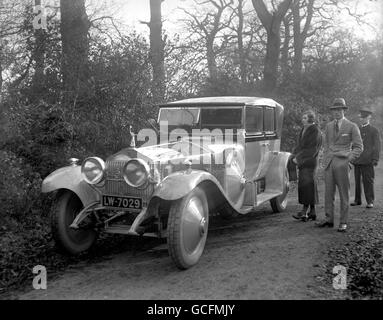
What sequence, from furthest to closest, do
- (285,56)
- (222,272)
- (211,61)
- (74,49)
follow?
1. (285,56)
2. (211,61)
3. (74,49)
4. (222,272)

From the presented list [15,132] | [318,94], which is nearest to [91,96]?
[15,132]

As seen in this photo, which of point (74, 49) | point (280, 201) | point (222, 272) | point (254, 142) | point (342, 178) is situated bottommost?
point (222, 272)

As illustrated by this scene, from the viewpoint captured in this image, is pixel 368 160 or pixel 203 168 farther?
pixel 368 160

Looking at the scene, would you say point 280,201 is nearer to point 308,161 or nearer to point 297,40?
point 308,161

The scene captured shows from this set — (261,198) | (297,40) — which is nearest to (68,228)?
(261,198)

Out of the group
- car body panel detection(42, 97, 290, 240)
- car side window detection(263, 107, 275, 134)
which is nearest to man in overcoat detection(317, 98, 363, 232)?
car body panel detection(42, 97, 290, 240)

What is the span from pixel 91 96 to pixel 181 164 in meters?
3.37

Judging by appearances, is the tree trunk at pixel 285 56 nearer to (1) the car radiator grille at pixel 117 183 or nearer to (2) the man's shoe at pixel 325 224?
(2) the man's shoe at pixel 325 224

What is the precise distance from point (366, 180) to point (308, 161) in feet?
5.62

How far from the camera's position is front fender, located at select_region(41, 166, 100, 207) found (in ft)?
14.7

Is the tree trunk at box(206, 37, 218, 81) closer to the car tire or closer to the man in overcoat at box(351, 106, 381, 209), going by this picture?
the man in overcoat at box(351, 106, 381, 209)

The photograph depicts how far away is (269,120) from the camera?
22.1 ft

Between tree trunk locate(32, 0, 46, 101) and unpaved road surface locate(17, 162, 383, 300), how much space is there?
3.99 m

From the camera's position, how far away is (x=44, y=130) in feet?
22.5
